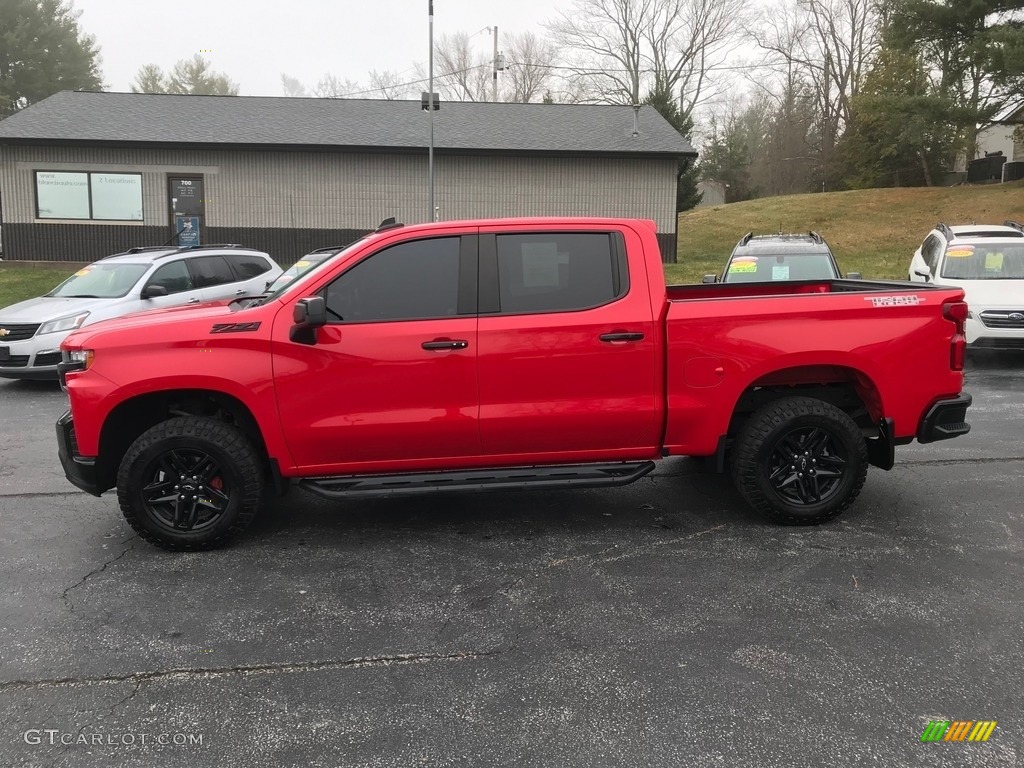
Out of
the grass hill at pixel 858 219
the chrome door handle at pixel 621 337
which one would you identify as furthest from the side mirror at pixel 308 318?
the grass hill at pixel 858 219

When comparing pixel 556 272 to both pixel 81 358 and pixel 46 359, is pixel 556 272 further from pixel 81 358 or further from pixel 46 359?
pixel 46 359

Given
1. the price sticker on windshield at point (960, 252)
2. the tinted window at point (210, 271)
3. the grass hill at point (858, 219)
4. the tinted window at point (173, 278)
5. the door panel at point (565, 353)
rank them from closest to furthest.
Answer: the door panel at point (565, 353) → the tinted window at point (173, 278) → the tinted window at point (210, 271) → the price sticker on windshield at point (960, 252) → the grass hill at point (858, 219)

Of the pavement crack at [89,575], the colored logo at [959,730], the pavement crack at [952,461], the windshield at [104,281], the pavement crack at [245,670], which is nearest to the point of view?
the colored logo at [959,730]

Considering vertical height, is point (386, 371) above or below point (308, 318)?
below

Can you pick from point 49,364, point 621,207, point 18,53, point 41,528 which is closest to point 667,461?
point 41,528

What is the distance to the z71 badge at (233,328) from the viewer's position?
4699mm

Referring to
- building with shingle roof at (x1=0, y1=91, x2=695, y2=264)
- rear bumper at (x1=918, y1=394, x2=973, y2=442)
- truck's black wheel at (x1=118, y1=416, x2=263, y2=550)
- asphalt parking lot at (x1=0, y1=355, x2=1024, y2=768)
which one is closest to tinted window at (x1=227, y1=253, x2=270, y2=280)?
asphalt parking lot at (x1=0, y1=355, x2=1024, y2=768)

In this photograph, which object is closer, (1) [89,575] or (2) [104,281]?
(1) [89,575]

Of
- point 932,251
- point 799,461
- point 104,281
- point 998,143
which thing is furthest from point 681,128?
point 799,461

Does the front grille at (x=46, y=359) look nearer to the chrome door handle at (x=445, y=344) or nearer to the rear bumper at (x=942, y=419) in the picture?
the chrome door handle at (x=445, y=344)

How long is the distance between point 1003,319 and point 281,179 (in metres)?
19.1

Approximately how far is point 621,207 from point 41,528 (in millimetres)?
20877

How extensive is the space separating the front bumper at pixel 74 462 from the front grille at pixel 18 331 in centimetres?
604

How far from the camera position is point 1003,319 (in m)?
10.8
